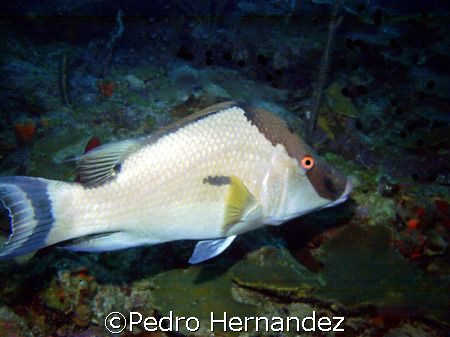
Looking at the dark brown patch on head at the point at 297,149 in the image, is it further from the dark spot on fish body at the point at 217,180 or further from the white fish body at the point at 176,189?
the dark spot on fish body at the point at 217,180

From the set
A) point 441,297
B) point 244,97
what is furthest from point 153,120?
point 441,297

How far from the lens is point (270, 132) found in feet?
6.59

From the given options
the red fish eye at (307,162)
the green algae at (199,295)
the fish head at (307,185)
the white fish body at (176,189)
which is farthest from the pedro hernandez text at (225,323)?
the red fish eye at (307,162)

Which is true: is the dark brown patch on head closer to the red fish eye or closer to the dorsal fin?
the red fish eye

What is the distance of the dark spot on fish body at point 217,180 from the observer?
188 cm

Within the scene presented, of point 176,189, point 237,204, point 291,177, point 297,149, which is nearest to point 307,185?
point 291,177

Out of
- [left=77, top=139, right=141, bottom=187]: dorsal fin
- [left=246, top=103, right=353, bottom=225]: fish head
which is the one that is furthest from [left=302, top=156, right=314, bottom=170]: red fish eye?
[left=77, top=139, right=141, bottom=187]: dorsal fin

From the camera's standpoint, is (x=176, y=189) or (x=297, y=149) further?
(x=297, y=149)

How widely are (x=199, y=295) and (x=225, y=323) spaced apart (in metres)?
0.37

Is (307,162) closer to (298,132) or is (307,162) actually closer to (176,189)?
(176,189)

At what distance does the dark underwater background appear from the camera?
9.86ft

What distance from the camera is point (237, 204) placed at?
6.13 feet

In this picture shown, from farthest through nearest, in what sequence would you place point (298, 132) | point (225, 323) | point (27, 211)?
1. point (298, 132)
2. point (225, 323)
3. point (27, 211)

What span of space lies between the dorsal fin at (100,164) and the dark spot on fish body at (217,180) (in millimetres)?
517
